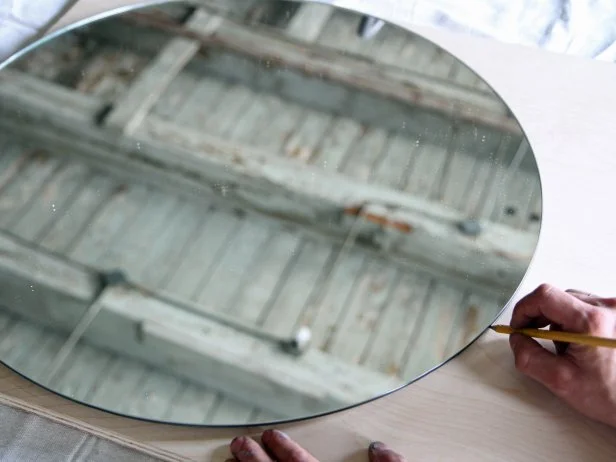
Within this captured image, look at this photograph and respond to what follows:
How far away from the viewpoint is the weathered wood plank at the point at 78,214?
788 millimetres

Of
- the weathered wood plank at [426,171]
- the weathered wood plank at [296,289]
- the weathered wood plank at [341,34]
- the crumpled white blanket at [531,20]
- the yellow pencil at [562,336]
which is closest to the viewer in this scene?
the yellow pencil at [562,336]

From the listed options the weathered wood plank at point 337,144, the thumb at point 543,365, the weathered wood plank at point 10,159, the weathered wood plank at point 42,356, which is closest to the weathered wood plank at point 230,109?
the weathered wood plank at point 337,144

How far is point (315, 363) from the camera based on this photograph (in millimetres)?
714

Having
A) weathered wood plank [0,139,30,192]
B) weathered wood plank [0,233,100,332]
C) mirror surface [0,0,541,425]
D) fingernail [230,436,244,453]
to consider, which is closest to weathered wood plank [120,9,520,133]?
mirror surface [0,0,541,425]

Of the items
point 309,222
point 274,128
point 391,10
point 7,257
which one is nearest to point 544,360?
point 309,222

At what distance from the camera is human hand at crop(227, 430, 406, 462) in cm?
68

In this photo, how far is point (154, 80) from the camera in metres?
0.94

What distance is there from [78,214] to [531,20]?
2.72ft

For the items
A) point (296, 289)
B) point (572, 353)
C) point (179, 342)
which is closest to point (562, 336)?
point (572, 353)

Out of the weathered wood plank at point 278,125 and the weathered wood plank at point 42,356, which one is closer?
the weathered wood plank at point 42,356

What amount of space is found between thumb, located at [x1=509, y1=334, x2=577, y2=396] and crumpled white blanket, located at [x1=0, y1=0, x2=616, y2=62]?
614 millimetres

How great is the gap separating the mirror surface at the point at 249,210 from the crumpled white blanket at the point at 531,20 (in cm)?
22

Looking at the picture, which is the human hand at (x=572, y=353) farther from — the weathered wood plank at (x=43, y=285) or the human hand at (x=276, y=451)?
the weathered wood plank at (x=43, y=285)

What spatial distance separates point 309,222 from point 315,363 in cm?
17
